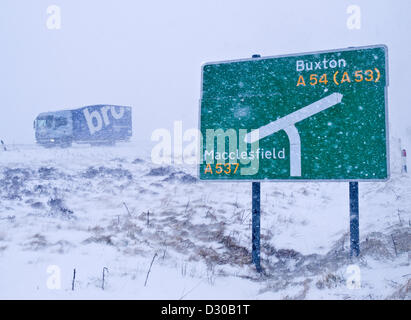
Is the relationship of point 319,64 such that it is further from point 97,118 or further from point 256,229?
point 97,118

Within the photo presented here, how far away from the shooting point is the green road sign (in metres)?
6.24

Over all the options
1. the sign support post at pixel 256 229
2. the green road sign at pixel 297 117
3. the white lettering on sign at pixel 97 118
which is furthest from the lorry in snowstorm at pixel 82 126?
the sign support post at pixel 256 229

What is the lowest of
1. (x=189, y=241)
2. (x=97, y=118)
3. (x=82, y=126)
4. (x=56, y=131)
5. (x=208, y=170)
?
(x=189, y=241)

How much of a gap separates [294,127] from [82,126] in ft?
86.9

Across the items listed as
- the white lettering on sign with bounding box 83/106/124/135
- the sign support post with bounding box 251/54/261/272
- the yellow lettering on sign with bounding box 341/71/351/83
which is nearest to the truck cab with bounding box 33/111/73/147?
the white lettering on sign with bounding box 83/106/124/135

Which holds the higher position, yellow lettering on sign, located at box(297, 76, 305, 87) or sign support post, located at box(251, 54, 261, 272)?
yellow lettering on sign, located at box(297, 76, 305, 87)

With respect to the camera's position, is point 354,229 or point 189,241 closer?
point 354,229

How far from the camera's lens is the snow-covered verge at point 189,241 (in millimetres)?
5145

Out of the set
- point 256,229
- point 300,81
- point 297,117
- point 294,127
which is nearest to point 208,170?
point 256,229

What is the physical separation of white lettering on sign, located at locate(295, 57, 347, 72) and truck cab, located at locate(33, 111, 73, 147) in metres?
26.0

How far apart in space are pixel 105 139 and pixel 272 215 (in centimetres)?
2327

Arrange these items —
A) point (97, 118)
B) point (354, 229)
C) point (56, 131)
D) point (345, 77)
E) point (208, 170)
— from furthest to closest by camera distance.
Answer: point (97, 118) → point (56, 131) → point (208, 170) → point (345, 77) → point (354, 229)

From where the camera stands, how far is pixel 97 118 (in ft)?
100

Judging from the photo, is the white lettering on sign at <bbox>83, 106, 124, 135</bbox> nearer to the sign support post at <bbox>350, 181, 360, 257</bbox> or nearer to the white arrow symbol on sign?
the white arrow symbol on sign
